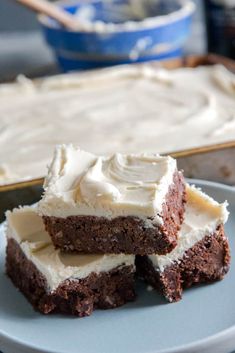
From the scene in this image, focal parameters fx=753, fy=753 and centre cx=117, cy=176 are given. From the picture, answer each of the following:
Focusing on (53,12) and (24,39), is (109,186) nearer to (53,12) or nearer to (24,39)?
(53,12)

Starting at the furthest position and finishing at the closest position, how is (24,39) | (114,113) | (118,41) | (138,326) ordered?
(24,39), (118,41), (114,113), (138,326)

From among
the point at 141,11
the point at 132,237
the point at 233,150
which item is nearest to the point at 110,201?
the point at 132,237

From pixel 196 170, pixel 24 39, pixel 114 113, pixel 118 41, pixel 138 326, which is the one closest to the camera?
pixel 138 326

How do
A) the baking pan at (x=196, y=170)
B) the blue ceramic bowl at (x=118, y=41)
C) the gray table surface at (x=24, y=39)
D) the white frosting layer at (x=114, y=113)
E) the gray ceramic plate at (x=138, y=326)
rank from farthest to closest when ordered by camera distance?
1. the gray table surface at (x=24, y=39)
2. the blue ceramic bowl at (x=118, y=41)
3. the white frosting layer at (x=114, y=113)
4. the baking pan at (x=196, y=170)
5. the gray ceramic plate at (x=138, y=326)

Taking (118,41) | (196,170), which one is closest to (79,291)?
(196,170)

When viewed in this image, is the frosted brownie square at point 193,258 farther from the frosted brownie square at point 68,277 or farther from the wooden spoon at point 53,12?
the wooden spoon at point 53,12

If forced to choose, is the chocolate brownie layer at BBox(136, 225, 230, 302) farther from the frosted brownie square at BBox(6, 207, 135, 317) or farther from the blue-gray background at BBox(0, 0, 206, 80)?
the blue-gray background at BBox(0, 0, 206, 80)

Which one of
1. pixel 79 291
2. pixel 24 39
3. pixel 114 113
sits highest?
pixel 79 291

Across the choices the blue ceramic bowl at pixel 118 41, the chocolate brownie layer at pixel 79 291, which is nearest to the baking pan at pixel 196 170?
the chocolate brownie layer at pixel 79 291
